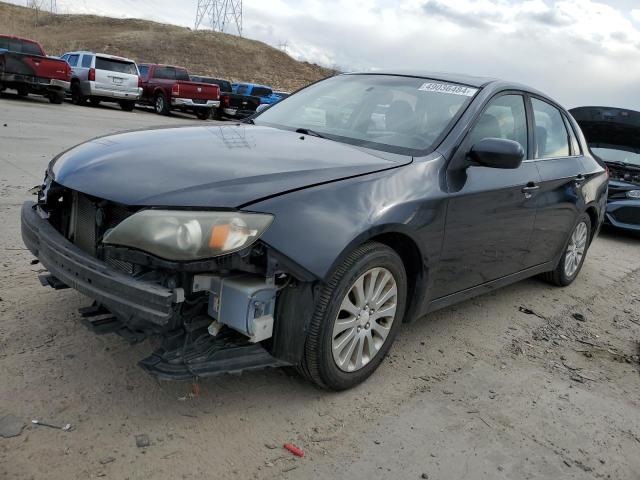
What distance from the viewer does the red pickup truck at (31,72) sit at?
56.2 feet

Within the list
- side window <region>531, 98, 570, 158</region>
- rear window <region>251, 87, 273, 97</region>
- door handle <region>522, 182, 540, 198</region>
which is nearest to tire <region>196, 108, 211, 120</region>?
rear window <region>251, 87, 273, 97</region>

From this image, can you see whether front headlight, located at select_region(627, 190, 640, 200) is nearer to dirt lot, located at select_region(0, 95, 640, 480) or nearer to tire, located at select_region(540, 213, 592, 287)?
tire, located at select_region(540, 213, 592, 287)

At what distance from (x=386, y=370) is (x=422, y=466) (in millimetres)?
868

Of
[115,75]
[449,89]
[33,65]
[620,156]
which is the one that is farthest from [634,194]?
[115,75]

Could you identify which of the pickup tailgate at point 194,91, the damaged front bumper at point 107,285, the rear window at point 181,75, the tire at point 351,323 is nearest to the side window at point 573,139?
the tire at point 351,323

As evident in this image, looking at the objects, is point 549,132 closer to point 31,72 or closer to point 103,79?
point 31,72

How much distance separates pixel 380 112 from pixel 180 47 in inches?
2138

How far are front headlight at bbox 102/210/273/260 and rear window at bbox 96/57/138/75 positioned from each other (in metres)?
19.3

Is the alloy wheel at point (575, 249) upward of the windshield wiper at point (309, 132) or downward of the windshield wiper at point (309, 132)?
downward

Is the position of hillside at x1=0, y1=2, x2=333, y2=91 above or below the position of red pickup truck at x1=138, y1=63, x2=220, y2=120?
above

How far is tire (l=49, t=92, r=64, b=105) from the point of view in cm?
1855

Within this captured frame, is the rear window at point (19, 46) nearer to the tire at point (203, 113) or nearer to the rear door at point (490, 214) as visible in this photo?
the tire at point (203, 113)

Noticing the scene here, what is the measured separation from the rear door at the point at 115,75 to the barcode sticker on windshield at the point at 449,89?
59.1 feet

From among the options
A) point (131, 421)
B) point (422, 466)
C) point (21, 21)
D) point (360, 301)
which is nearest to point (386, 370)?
point (360, 301)
